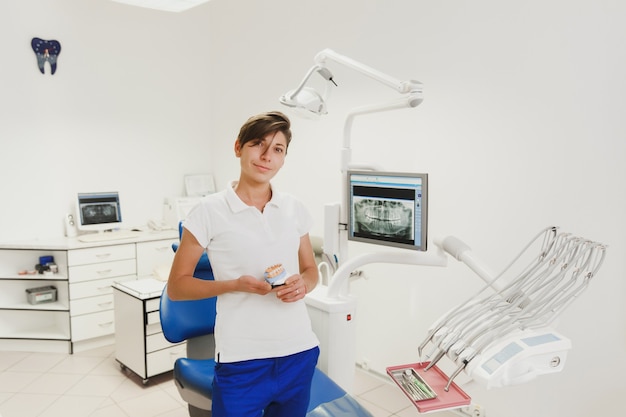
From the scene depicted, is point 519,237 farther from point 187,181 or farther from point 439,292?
point 187,181

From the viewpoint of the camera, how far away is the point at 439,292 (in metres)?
3.09

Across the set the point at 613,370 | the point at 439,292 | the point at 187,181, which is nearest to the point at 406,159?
the point at 439,292

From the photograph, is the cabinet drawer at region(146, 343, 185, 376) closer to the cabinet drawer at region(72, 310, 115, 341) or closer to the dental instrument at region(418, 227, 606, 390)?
the cabinet drawer at region(72, 310, 115, 341)

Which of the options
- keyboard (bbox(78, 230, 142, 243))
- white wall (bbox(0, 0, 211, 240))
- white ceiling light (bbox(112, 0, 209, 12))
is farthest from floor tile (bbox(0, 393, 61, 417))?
white ceiling light (bbox(112, 0, 209, 12))

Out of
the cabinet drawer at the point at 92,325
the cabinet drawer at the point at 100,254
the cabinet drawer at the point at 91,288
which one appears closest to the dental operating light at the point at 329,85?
the cabinet drawer at the point at 100,254

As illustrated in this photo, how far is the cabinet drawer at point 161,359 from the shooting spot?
321 centimetres

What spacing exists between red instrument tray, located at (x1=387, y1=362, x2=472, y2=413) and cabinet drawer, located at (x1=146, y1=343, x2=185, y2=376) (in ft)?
6.70

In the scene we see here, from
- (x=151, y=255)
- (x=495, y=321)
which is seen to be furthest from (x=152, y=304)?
(x=495, y=321)

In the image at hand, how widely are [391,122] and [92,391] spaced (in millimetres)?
2626

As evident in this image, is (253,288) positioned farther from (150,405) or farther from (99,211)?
(99,211)

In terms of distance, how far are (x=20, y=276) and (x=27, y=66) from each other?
164cm

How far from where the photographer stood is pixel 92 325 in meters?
3.83

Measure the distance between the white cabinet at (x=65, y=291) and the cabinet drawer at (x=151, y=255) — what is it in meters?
0.02

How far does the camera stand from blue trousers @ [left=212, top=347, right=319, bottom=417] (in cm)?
141
